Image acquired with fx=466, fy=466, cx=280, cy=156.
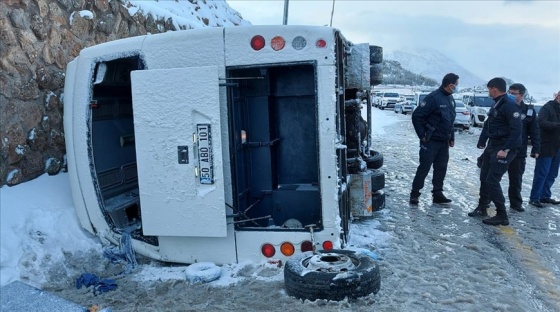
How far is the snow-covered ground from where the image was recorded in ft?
12.3

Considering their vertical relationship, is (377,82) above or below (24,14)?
below

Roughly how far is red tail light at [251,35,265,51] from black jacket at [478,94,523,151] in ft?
11.6

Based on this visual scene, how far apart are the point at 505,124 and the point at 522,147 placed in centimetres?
92

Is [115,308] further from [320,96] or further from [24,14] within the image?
[24,14]

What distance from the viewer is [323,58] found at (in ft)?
12.4

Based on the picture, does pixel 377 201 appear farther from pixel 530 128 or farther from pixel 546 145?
pixel 546 145

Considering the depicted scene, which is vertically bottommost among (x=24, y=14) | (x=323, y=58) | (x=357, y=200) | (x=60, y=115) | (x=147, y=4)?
(x=357, y=200)

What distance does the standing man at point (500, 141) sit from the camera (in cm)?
572

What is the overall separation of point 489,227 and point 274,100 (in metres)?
3.19

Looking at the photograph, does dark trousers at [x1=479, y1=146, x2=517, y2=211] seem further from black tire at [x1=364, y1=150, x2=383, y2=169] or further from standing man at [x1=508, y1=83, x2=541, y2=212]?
black tire at [x1=364, y1=150, x2=383, y2=169]

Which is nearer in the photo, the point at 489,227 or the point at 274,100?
the point at 274,100

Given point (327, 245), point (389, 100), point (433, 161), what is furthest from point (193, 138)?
point (389, 100)

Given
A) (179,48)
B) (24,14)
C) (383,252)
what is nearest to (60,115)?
(24,14)

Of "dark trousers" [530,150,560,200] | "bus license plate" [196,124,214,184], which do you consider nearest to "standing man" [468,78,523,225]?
"dark trousers" [530,150,560,200]
